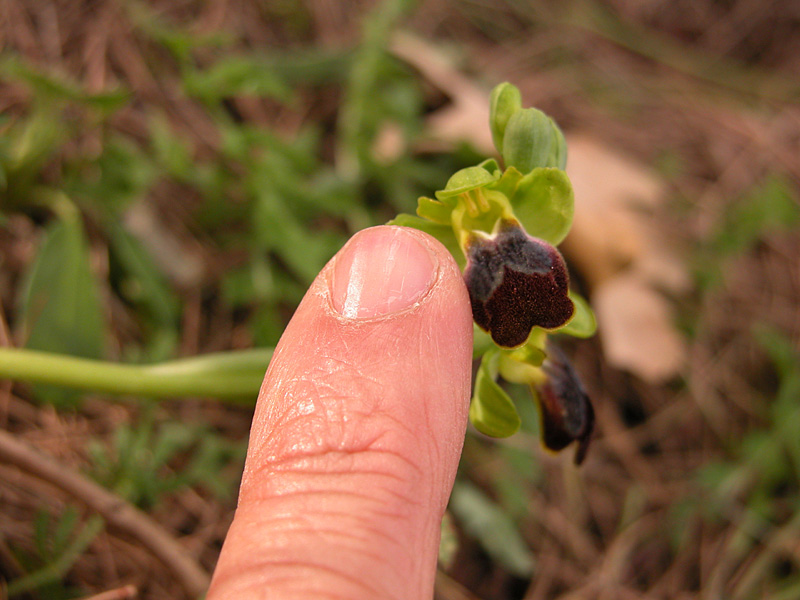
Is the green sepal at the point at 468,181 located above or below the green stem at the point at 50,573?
above

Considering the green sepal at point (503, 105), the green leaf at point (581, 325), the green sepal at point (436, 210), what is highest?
the green sepal at point (503, 105)

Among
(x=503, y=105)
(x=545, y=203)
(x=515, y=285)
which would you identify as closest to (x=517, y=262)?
(x=515, y=285)

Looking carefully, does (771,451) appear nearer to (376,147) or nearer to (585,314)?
(585,314)

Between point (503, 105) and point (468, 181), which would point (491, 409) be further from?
point (503, 105)

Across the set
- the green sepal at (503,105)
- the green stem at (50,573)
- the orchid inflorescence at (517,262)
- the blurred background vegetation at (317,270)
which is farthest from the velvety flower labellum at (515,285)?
the green stem at (50,573)

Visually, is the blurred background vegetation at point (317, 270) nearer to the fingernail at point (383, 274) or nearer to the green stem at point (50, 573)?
the green stem at point (50, 573)

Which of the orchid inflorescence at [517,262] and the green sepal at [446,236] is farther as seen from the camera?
the green sepal at [446,236]
